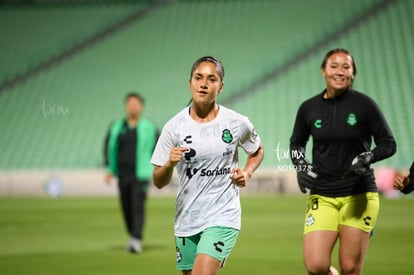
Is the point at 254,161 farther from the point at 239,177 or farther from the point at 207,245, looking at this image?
the point at 207,245

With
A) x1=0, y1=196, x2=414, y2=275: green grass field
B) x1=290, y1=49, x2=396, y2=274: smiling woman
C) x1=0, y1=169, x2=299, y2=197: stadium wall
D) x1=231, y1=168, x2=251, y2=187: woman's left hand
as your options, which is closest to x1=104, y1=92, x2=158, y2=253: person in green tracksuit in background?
x1=0, y1=196, x2=414, y2=275: green grass field

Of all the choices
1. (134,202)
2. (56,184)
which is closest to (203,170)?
(134,202)

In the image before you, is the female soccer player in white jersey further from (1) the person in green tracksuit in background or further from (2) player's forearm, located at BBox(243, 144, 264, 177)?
(1) the person in green tracksuit in background

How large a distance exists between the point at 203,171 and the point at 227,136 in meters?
0.31

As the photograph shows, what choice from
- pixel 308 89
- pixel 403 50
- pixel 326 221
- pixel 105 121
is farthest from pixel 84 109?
pixel 326 221

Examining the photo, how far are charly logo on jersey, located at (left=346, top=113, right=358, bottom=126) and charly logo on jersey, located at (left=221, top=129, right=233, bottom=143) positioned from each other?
46.2 inches

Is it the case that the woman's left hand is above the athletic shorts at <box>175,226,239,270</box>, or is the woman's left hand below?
above

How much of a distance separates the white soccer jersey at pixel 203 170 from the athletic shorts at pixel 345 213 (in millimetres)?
944

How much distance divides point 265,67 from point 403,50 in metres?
4.85

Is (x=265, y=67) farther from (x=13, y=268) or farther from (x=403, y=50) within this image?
(x=13, y=268)

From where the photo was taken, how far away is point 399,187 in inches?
268

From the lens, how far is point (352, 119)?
6.66 metres

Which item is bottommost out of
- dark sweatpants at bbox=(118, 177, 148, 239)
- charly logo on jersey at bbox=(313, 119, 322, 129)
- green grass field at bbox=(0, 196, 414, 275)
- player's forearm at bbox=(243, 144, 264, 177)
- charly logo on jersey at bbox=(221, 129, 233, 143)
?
green grass field at bbox=(0, 196, 414, 275)

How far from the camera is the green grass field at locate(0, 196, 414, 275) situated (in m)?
10.3
